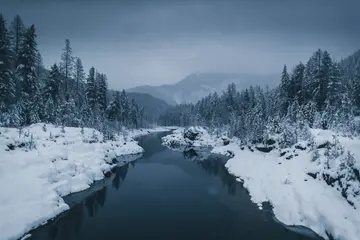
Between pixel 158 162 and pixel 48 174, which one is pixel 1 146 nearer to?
pixel 48 174

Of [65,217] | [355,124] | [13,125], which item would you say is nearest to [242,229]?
[65,217]

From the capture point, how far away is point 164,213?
62.4 feet

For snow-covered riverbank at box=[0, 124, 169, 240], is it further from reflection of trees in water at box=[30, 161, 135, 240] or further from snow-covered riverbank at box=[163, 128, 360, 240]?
snow-covered riverbank at box=[163, 128, 360, 240]

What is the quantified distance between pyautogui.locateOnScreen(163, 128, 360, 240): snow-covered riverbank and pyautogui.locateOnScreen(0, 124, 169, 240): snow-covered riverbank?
18.0m

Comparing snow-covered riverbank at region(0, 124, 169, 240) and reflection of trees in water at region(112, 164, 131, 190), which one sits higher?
snow-covered riverbank at region(0, 124, 169, 240)

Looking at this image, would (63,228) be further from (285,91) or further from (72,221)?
(285,91)

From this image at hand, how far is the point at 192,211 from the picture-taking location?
19625mm

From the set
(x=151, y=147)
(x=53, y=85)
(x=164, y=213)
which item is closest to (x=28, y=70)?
(x=53, y=85)

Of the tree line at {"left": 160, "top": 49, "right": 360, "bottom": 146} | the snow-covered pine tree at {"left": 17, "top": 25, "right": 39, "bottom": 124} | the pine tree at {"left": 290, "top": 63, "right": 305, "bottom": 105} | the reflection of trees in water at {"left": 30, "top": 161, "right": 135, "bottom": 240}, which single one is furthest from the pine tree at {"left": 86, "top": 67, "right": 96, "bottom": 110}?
the pine tree at {"left": 290, "top": 63, "right": 305, "bottom": 105}

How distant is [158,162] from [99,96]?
27.5 metres

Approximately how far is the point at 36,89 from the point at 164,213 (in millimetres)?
29839

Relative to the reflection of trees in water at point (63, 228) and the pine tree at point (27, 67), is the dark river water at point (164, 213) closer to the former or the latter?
the reflection of trees in water at point (63, 228)

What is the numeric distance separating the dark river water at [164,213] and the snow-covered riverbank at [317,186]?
1208 mm

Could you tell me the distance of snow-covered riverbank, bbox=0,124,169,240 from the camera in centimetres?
1510
